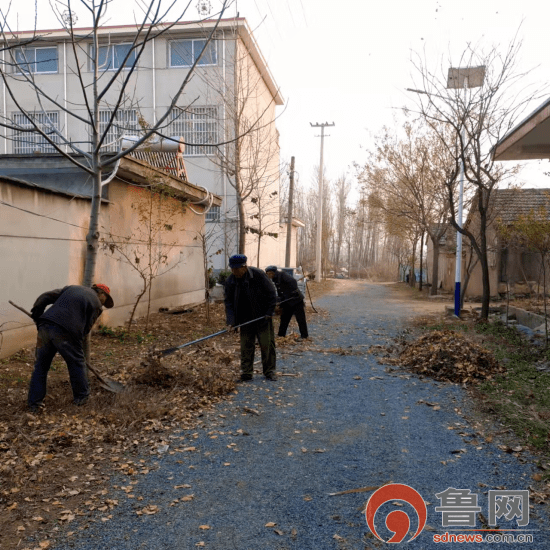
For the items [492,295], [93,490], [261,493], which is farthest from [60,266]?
[492,295]

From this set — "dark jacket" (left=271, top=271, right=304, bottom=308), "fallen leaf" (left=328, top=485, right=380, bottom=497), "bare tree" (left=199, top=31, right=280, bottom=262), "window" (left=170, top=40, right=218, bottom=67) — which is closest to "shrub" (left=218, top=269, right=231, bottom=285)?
"bare tree" (left=199, top=31, right=280, bottom=262)

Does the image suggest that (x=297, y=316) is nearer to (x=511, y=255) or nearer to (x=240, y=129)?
(x=240, y=129)

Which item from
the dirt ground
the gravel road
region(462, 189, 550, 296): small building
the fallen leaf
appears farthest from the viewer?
region(462, 189, 550, 296): small building

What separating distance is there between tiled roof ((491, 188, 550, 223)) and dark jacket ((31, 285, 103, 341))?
645 inches

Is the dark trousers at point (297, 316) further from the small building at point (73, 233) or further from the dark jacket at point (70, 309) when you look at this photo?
the dark jacket at point (70, 309)

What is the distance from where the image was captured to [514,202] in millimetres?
21156

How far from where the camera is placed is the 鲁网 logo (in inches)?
133

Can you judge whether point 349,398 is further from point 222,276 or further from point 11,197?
point 222,276

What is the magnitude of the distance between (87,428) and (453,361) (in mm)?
5258

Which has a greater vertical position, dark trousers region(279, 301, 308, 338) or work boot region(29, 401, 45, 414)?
dark trousers region(279, 301, 308, 338)

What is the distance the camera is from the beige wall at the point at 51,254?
790 centimetres

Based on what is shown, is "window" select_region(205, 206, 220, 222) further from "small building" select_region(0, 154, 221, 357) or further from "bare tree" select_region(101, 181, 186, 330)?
"bare tree" select_region(101, 181, 186, 330)

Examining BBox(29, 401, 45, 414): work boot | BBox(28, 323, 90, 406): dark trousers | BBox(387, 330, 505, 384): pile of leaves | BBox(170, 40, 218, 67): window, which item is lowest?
BBox(29, 401, 45, 414): work boot

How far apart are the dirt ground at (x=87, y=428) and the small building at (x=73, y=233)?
1.17 meters
